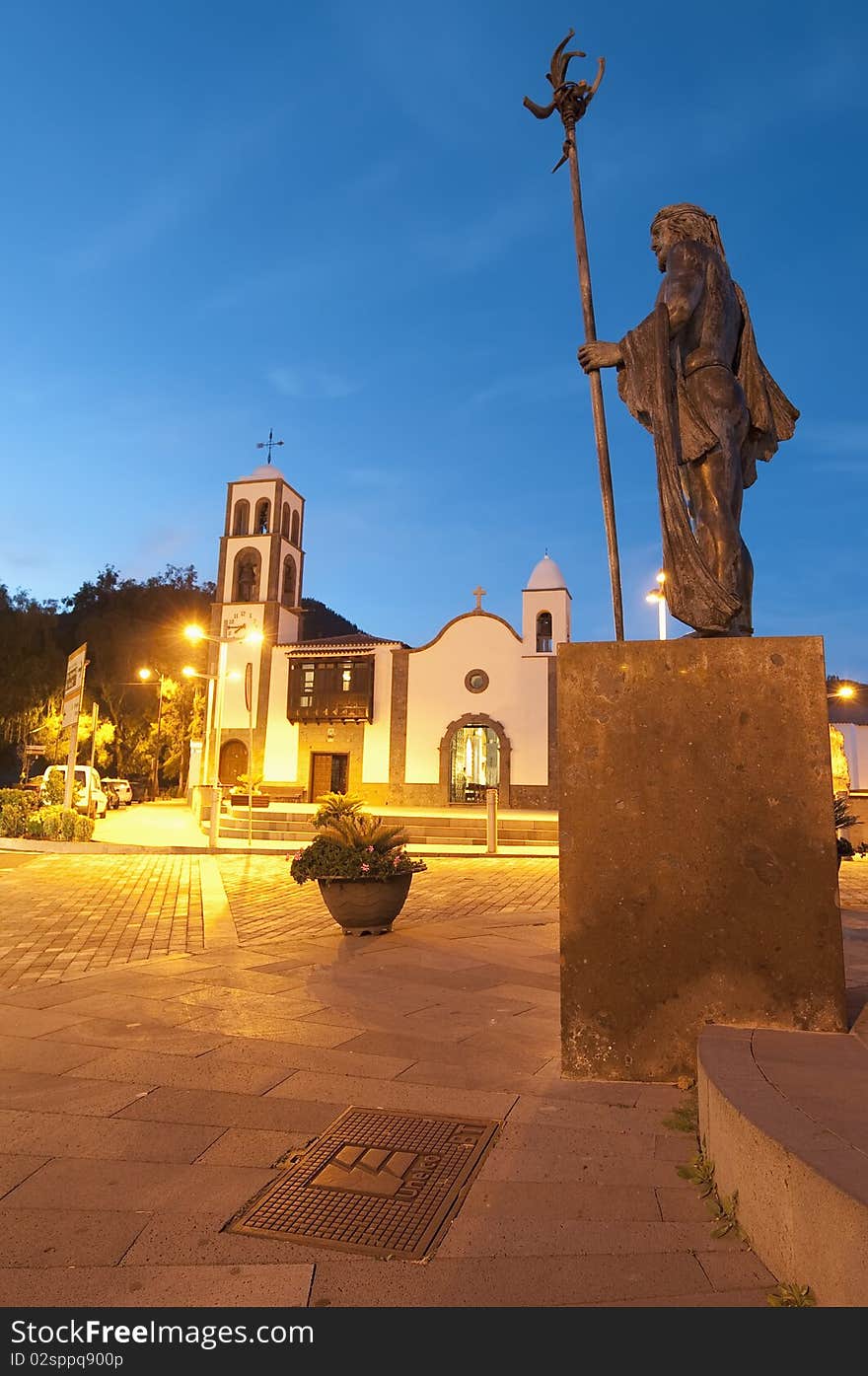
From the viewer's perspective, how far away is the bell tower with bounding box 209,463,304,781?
3581cm

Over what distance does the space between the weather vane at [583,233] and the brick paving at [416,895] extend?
493 centimetres

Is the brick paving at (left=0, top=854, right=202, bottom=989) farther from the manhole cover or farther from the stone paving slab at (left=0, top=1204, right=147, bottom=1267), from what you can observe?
the manhole cover

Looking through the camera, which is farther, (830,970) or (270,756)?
(270,756)

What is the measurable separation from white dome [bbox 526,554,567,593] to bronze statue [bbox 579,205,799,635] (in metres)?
28.9

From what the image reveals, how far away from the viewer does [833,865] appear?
11.1 ft

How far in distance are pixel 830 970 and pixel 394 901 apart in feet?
15.5

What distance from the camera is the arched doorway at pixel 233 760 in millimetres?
35406

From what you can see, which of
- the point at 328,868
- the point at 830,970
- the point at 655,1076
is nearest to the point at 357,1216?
the point at 655,1076

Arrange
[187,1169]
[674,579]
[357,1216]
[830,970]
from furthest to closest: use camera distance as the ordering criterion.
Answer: [674,579]
[830,970]
[187,1169]
[357,1216]

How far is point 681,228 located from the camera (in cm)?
436

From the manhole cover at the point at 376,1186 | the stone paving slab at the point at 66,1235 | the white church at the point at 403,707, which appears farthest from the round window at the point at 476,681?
the stone paving slab at the point at 66,1235

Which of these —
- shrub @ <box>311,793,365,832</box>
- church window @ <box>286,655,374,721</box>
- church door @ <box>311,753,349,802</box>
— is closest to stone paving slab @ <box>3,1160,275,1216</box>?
shrub @ <box>311,793,365,832</box>

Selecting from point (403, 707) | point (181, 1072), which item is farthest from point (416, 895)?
point (403, 707)
